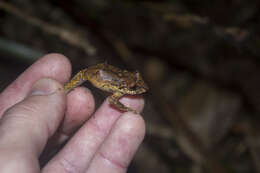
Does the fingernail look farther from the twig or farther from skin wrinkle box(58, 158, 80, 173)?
the twig

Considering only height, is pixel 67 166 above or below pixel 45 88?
below

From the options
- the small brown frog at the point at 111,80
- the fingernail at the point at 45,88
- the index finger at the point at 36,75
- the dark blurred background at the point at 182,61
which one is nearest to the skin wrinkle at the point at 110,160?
the small brown frog at the point at 111,80

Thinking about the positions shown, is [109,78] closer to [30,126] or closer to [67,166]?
[67,166]

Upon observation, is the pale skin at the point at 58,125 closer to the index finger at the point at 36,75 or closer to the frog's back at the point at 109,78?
the index finger at the point at 36,75

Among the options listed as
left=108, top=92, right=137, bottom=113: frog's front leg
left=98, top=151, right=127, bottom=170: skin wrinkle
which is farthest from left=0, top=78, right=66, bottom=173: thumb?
left=108, top=92, right=137, bottom=113: frog's front leg

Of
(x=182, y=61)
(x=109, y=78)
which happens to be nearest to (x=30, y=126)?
(x=109, y=78)

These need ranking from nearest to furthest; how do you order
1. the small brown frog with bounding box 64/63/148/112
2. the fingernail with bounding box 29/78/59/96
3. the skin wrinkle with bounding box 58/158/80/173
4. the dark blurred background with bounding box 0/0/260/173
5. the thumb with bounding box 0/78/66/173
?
1. the thumb with bounding box 0/78/66/173
2. the fingernail with bounding box 29/78/59/96
3. the skin wrinkle with bounding box 58/158/80/173
4. the small brown frog with bounding box 64/63/148/112
5. the dark blurred background with bounding box 0/0/260/173
